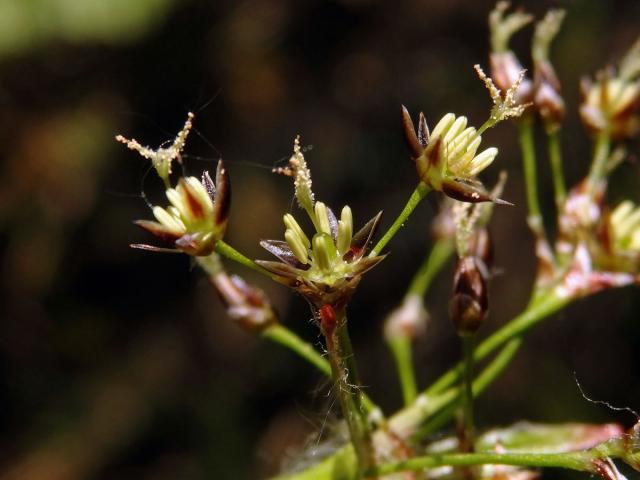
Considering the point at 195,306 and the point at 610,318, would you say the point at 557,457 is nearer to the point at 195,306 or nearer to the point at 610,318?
the point at 610,318

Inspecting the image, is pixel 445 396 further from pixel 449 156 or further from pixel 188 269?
pixel 188 269

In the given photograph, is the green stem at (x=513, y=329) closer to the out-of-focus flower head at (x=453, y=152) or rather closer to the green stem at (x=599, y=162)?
the green stem at (x=599, y=162)

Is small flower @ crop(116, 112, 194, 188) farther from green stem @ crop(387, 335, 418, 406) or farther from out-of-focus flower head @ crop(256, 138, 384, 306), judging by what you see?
green stem @ crop(387, 335, 418, 406)

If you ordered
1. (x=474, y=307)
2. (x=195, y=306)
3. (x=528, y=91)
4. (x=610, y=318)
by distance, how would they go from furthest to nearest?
1. (x=195, y=306)
2. (x=610, y=318)
3. (x=528, y=91)
4. (x=474, y=307)

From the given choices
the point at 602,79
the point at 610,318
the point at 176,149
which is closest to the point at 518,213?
the point at 610,318

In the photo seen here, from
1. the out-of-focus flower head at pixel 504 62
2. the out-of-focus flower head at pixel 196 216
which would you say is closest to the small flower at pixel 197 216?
the out-of-focus flower head at pixel 196 216

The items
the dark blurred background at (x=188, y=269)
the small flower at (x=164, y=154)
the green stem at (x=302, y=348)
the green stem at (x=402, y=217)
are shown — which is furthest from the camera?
the dark blurred background at (x=188, y=269)
